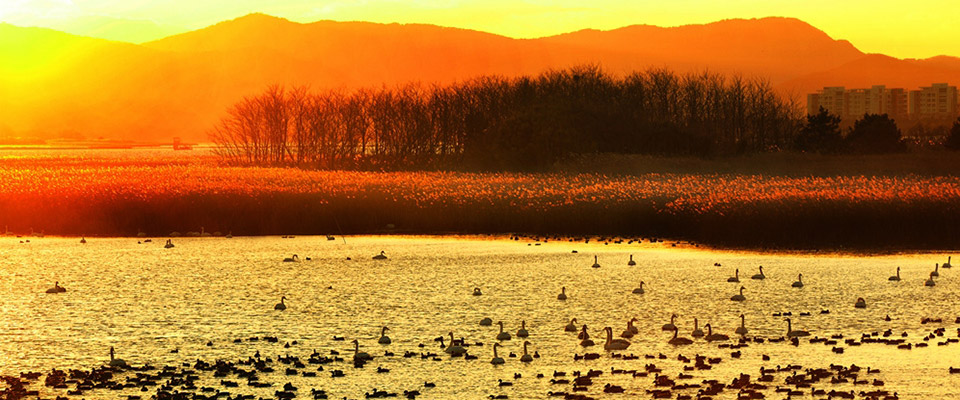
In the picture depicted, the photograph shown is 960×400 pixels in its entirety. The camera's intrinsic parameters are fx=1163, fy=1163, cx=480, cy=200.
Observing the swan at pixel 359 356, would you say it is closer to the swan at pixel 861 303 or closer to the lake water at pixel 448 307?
the lake water at pixel 448 307

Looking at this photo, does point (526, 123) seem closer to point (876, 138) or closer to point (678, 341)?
point (876, 138)

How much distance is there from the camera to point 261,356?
747 inches

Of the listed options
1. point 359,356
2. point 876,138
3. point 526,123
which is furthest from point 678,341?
point 876,138

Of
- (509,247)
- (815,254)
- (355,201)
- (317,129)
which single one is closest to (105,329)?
(509,247)

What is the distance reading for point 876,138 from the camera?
274ft

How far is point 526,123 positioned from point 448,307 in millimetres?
50138

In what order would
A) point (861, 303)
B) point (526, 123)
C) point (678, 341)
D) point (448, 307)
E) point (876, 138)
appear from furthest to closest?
point (876, 138), point (526, 123), point (448, 307), point (861, 303), point (678, 341)

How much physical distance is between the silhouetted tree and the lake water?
1939 inches

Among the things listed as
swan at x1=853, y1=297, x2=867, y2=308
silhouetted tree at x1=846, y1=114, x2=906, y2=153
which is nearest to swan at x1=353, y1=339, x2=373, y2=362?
swan at x1=853, y1=297, x2=867, y2=308

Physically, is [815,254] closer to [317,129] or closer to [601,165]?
[601,165]

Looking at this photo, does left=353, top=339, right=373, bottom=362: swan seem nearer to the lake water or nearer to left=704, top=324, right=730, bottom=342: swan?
the lake water

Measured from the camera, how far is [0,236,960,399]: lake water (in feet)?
57.9

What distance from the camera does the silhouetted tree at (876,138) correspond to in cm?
8262

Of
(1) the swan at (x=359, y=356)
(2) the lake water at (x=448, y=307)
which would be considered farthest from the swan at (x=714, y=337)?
(1) the swan at (x=359, y=356)
